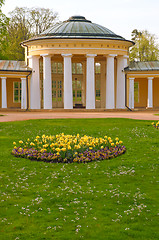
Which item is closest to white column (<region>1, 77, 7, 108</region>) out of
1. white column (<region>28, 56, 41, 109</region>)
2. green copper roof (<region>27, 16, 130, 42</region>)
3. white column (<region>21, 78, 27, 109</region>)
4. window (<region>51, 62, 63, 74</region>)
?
white column (<region>21, 78, 27, 109</region>)

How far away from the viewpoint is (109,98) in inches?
1732

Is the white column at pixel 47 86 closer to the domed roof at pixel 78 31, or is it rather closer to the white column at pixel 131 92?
the domed roof at pixel 78 31

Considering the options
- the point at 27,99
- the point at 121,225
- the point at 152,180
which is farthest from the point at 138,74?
the point at 121,225

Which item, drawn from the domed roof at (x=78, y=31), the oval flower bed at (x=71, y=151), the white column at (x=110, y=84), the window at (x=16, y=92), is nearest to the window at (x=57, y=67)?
the window at (x=16, y=92)

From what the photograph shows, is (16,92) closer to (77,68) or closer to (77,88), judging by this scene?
(77,88)

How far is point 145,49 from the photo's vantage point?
66.0 m

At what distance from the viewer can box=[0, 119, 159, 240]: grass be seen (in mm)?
7836

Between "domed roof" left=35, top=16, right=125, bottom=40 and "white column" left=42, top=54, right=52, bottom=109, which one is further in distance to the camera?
"white column" left=42, top=54, right=52, bottom=109

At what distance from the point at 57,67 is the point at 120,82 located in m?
9.08

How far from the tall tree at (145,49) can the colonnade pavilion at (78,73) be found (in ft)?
55.5

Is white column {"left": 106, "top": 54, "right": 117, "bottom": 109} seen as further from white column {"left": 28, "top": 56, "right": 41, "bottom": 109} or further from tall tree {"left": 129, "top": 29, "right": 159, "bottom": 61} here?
tall tree {"left": 129, "top": 29, "right": 159, "bottom": 61}

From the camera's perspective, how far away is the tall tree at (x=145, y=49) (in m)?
65.4

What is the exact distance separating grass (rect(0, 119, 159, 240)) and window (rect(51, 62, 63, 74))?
114 ft

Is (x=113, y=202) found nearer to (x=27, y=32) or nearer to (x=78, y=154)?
(x=78, y=154)
